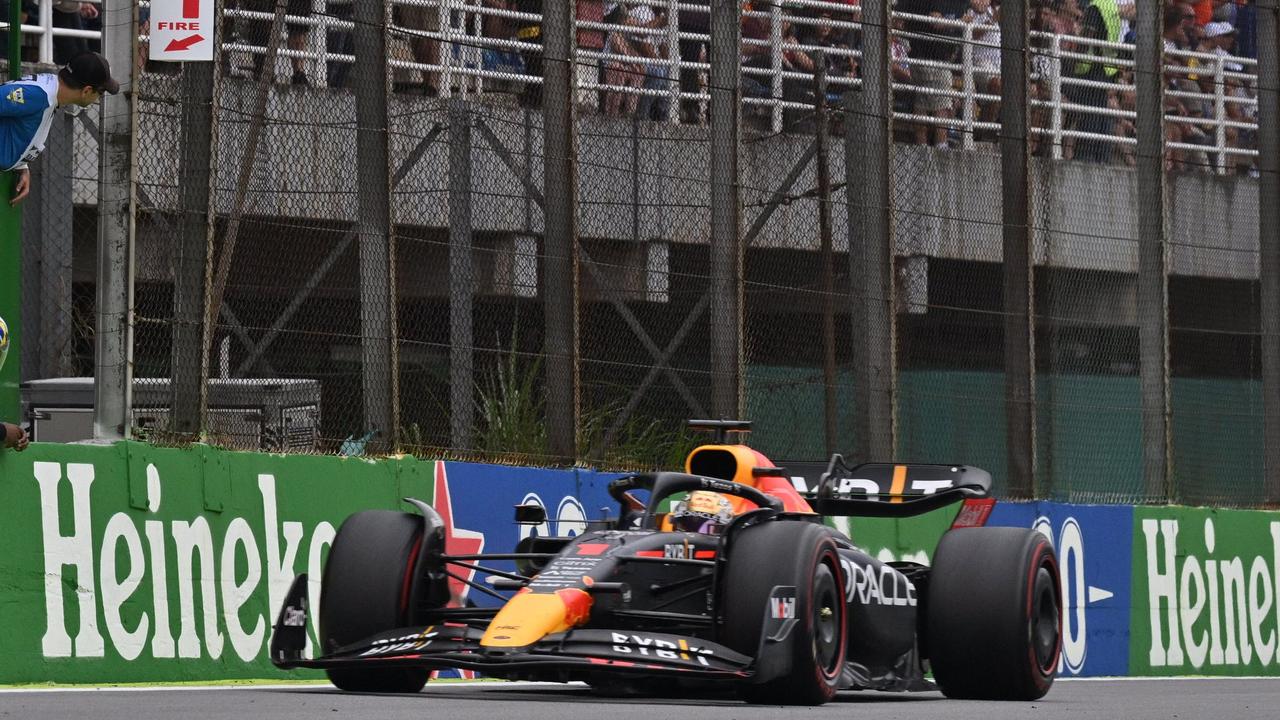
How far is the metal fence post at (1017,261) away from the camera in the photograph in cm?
1458

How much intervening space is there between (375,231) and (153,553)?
7.45ft

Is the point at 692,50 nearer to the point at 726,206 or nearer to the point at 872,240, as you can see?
the point at 726,206

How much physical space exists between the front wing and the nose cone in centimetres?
4

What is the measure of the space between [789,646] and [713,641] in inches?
12.5

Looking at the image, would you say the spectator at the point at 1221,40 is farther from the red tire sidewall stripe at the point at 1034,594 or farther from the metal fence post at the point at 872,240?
the red tire sidewall stripe at the point at 1034,594

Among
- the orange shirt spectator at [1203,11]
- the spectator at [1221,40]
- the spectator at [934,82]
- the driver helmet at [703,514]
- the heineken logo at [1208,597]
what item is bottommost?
the heineken logo at [1208,597]

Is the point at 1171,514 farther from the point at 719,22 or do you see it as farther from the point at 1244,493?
the point at 719,22

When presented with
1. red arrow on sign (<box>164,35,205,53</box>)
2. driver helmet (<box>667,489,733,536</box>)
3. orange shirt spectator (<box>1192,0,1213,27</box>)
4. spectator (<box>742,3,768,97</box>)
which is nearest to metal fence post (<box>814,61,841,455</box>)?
spectator (<box>742,3,768,97</box>)

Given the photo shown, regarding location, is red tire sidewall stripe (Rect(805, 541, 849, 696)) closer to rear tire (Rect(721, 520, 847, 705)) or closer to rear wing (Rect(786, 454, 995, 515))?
rear tire (Rect(721, 520, 847, 705))

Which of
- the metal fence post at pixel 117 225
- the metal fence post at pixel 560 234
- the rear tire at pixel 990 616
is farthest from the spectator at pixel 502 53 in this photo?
the rear tire at pixel 990 616

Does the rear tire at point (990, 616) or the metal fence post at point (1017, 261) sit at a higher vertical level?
the metal fence post at point (1017, 261)

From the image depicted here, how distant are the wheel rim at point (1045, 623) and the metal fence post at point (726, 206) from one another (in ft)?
10.7

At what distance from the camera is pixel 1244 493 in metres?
16.6

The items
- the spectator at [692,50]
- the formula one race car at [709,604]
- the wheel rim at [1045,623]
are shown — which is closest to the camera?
the formula one race car at [709,604]
